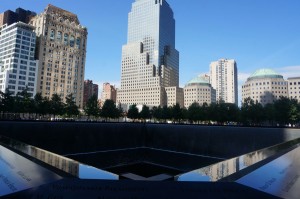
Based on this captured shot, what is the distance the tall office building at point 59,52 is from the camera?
112 meters

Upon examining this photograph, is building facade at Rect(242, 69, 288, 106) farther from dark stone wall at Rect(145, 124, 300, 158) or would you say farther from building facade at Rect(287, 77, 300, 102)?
dark stone wall at Rect(145, 124, 300, 158)

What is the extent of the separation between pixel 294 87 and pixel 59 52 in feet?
404

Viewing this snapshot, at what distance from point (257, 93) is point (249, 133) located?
371ft

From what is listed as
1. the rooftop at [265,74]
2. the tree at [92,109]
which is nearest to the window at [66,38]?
the tree at [92,109]

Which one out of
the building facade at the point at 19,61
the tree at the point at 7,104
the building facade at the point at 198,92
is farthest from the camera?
the building facade at the point at 198,92

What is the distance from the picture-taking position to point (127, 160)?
118 feet

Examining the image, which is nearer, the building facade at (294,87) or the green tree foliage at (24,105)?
the green tree foliage at (24,105)

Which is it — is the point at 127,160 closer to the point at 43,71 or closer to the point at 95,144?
the point at 95,144

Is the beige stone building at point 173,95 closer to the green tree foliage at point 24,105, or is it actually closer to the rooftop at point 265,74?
the rooftop at point 265,74

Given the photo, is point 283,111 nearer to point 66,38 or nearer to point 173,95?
point 66,38

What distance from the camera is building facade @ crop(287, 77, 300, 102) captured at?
127m

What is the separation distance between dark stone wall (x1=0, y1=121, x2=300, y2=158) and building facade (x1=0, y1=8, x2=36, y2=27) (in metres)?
136

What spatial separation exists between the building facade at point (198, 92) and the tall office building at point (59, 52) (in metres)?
69.7

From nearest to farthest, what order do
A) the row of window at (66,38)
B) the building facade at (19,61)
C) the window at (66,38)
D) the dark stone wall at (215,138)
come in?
the dark stone wall at (215,138) < the building facade at (19,61) < the row of window at (66,38) < the window at (66,38)
